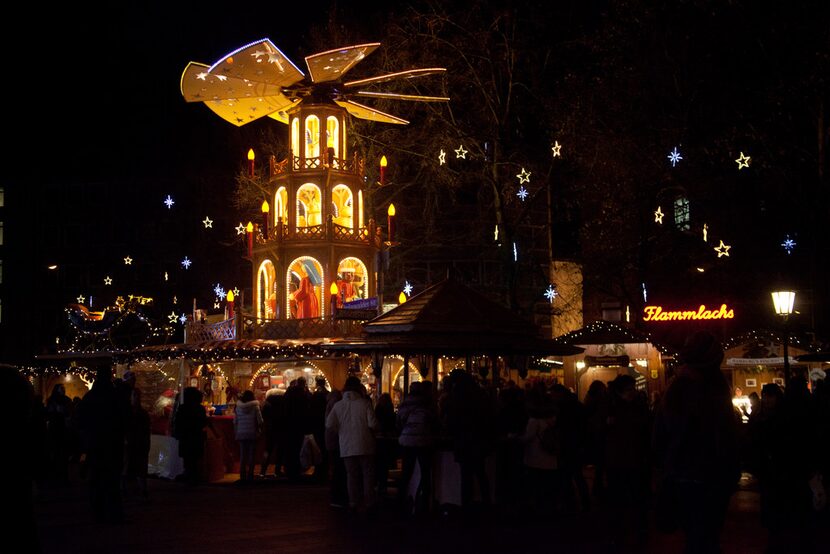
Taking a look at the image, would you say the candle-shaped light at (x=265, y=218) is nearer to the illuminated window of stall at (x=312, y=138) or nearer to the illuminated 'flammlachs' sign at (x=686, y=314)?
the illuminated window of stall at (x=312, y=138)

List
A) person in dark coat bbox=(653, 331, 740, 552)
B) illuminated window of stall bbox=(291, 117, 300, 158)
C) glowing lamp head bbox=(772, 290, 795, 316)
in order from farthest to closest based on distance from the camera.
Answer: illuminated window of stall bbox=(291, 117, 300, 158) → glowing lamp head bbox=(772, 290, 795, 316) → person in dark coat bbox=(653, 331, 740, 552)

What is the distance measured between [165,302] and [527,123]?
3614cm

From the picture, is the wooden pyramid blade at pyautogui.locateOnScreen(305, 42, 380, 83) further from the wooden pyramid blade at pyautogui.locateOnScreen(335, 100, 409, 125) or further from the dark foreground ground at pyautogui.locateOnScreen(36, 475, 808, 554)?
the dark foreground ground at pyautogui.locateOnScreen(36, 475, 808, 554)

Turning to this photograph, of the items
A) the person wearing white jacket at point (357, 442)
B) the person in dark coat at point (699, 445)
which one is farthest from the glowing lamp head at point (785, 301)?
the person in dark coat at point (699, 445)

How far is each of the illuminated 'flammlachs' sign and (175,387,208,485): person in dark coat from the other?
50.5 ft

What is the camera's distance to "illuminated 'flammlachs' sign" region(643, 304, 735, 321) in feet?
99.7

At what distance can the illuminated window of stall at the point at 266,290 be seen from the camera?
98.5 feet

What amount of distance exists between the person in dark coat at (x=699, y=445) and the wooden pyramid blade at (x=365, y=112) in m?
23.5

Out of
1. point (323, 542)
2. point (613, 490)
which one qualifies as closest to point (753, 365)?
point (613, 490)

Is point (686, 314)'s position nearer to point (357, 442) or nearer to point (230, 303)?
point (230, 303)

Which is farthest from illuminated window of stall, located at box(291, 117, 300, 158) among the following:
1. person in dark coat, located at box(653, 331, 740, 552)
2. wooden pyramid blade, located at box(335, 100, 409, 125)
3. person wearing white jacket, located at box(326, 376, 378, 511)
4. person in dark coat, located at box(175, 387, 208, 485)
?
person in dark coat, located at box(653, 331, 740, 552)

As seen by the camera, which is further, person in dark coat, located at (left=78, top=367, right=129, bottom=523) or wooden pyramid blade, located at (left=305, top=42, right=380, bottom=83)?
wooden pyramid blade, located at (left=305, top=42, right=380, bottom=83)

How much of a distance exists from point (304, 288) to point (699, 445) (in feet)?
73.4

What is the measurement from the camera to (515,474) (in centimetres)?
1578
